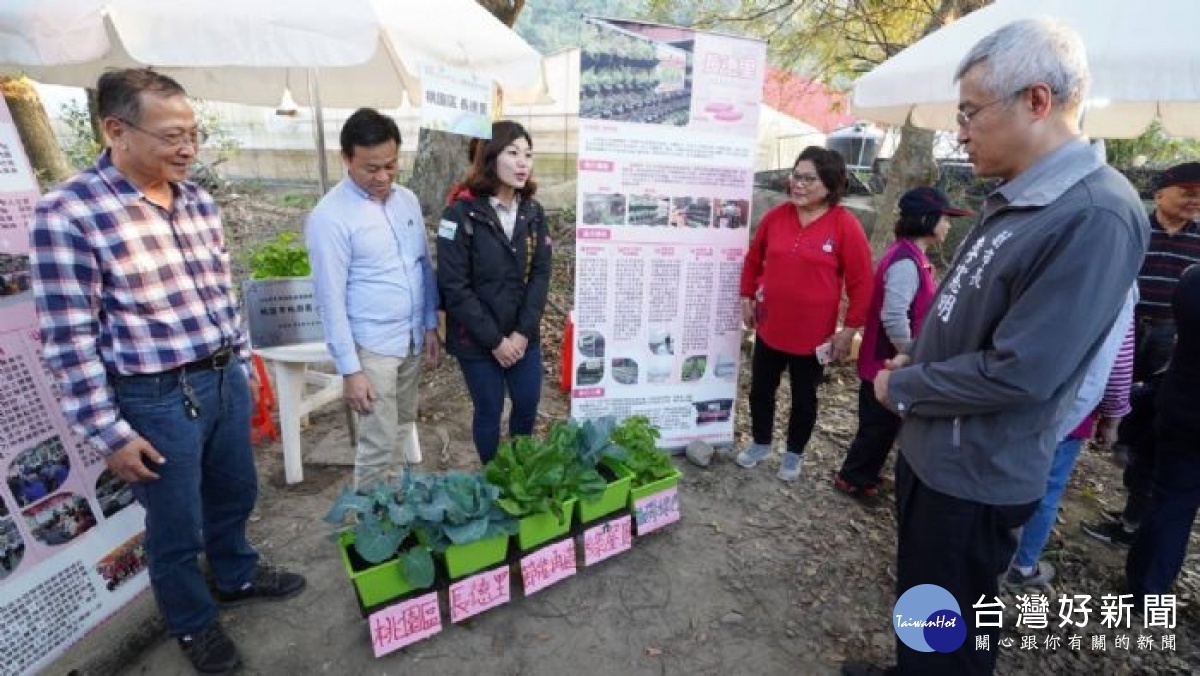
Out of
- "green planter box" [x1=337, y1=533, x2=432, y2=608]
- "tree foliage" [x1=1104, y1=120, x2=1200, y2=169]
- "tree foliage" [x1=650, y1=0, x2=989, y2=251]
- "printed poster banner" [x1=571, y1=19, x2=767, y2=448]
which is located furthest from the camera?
"tree foliage" [x1=1104, y1=120, x2=1200, y2=169]

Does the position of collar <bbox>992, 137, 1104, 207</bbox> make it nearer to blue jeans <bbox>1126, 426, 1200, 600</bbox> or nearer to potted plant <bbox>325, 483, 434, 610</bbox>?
blue jeans <bbox>1126, 426, 1200, 600</bbox>

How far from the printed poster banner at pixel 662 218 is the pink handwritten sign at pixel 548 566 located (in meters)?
1.01

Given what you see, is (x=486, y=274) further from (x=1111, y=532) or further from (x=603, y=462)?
(x=1111, y=532)

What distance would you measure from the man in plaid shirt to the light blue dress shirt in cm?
36

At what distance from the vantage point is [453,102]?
276 centimetres

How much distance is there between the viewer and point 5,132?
2.06 meters

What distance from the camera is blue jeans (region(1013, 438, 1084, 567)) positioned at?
2605 millimetres

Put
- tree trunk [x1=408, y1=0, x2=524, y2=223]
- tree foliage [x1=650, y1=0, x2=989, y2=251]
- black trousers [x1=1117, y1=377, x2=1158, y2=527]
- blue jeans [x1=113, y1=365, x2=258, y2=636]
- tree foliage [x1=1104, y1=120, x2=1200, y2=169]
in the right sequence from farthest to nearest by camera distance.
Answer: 1. tree foliage [x1=1104, y1=120, x2=1200, y2=169]
2. tree trunk [x1=408, y1=0, x2=524, y2=223]
3. tree foliage [x1=650, y1=0, x2=989, y2=251]
4. black trousers [x1=1117, y1=377, x2=1158, y2=527]
5. blue jeans [x1=113, y1=365, x2=258, y2=636]

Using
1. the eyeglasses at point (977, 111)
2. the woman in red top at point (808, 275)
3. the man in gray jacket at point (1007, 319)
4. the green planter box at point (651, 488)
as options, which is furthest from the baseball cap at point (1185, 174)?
the green planter box at point (651, 488)

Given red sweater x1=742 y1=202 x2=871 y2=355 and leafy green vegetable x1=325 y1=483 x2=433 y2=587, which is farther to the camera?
red sweater x1=742 y1=202 x2=871 y2=355

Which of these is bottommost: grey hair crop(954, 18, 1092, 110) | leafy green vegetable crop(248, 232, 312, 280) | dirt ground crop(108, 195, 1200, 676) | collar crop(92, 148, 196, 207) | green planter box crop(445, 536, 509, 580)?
dirt ground crop(108, 195, 1200, 676)

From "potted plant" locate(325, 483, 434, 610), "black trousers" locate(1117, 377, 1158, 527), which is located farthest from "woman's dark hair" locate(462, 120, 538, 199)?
"black trousers" locate(1117, 377, 1158, 527)

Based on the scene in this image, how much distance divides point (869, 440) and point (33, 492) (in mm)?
3777

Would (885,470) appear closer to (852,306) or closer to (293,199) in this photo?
(852,306)
